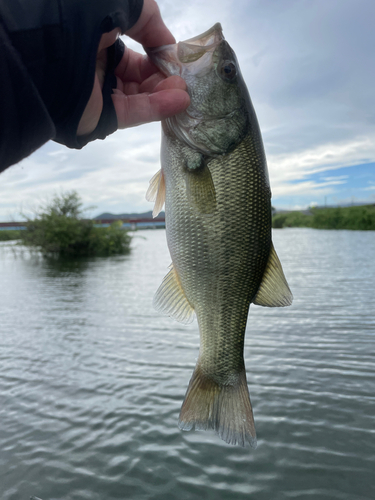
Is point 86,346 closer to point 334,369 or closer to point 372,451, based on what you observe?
point 334,369

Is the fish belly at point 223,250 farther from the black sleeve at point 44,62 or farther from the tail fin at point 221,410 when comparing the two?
the black sleeve at point 44,62

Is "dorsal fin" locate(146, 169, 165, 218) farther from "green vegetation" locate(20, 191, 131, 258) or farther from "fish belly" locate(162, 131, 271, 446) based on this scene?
"green vegetation" locate(20, 191, 131, 258)

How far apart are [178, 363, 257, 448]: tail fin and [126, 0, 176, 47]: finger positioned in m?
2.09

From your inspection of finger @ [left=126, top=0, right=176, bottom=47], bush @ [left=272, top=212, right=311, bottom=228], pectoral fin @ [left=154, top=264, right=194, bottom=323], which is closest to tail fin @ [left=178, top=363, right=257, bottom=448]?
pectoral fin @ [left=154, top=264, right=194, bottom=323]

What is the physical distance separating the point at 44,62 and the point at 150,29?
0.82m

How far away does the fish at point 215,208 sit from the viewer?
7.45ft

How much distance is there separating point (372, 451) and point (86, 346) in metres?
6.32

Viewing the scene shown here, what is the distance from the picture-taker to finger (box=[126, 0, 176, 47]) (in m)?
2.07

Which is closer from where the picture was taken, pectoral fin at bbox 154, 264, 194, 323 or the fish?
the fish

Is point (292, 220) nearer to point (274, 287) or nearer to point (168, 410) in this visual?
point (168, 410)

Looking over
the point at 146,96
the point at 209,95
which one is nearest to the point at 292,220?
the point at 209,95

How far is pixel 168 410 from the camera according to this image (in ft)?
19.4

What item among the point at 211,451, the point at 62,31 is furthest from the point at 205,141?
the point at 211,451

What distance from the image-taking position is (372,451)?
190 inches
